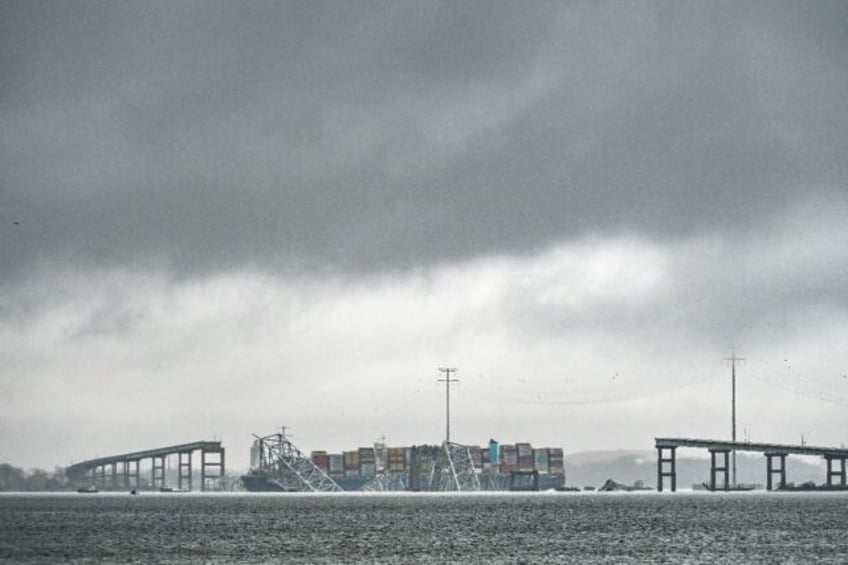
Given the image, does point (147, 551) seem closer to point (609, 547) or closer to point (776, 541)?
point (609, 547)

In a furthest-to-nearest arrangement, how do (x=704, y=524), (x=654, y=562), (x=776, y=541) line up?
(x=704, y=524)
(x=776, y=541)
(x=654, y=562)

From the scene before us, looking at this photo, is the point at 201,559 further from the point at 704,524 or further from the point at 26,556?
the point at 704,524

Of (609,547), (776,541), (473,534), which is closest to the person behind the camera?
(609,547)

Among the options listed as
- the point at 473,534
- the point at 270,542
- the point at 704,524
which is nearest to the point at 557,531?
the point at 473,534

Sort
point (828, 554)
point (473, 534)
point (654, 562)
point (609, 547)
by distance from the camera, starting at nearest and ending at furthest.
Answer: point (654, 562), point (828, 554), point (609, 547), point (473, 534)

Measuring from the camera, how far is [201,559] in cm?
12288

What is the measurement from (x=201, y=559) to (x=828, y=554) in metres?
49.7

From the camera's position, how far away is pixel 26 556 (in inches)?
4938

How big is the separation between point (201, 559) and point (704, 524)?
A: 285ft

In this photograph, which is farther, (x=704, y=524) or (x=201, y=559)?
(x=704, y=524)

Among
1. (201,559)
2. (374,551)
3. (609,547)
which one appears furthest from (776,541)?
(201,559)

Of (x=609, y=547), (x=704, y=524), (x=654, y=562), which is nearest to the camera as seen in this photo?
(x=654, y=562)

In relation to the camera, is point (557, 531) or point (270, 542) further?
point (557, 531)

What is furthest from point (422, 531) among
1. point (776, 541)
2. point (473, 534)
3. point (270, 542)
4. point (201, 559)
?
point (201, 559)
